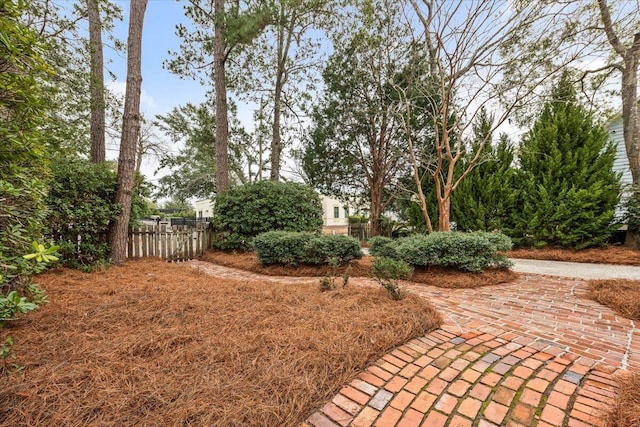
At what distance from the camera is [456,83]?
245 inches

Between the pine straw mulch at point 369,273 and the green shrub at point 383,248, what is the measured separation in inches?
11.8

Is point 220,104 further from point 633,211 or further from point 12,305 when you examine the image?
point 633,211

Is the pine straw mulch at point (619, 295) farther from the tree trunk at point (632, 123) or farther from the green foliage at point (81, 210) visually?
the green foliage at point (81, 210)

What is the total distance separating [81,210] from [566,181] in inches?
448

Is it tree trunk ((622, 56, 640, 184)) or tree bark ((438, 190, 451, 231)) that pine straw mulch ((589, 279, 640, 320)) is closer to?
tree bark ((438, 190, 451, 231))

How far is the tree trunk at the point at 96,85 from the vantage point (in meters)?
6.22

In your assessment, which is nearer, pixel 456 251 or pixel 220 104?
pixel 456 251

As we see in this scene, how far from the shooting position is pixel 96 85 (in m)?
A: 6.23

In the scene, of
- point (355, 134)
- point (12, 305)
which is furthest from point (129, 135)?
point (355, 134)

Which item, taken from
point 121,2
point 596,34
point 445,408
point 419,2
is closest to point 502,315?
point 445,408

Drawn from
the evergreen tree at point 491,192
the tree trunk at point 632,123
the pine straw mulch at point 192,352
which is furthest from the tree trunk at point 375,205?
the pine straw mulch at point 192,352

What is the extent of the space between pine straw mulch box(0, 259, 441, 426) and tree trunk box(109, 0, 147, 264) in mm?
2139

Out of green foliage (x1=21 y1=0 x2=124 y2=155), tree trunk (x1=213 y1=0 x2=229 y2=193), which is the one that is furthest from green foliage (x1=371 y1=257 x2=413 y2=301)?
green foliage (x1=21 y1=0 x2=124 y2=155)

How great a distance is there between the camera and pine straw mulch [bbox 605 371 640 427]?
147 centimetres
